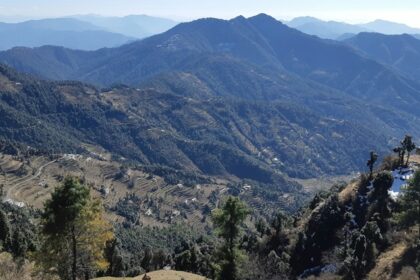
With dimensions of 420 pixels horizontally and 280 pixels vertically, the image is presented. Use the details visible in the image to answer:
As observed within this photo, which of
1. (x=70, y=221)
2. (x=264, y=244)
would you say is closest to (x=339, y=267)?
(x=264, y=244)

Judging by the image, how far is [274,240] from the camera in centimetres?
10694

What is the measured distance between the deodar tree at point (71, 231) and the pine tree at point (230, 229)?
1717 cm

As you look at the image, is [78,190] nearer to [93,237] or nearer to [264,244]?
[93,237]

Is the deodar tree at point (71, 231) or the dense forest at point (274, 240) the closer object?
the deodar tree at point (71, 231)

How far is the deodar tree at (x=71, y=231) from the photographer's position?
163 feet

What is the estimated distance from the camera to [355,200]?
318 ft

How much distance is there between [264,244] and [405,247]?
4233 centimetres

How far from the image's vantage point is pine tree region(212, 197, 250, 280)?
65.6 meters

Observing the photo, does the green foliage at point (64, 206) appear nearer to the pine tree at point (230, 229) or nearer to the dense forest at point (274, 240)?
the dense forest at point (274, 240)

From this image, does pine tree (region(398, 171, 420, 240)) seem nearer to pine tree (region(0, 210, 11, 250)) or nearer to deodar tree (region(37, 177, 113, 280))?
deodar tree (region(37, 177, 113, 280))

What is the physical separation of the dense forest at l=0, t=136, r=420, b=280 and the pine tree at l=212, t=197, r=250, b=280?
5.1 inches

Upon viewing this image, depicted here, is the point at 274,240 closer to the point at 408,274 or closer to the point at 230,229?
the point at 230,229

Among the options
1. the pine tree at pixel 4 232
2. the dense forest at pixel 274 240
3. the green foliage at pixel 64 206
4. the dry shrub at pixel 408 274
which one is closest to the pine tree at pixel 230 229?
the dense forest at pixel 274 240

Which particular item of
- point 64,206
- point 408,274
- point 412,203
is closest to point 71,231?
point 64,206
